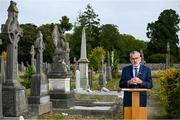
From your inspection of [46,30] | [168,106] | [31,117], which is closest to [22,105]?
[31,117]

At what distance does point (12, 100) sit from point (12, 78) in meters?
0.61

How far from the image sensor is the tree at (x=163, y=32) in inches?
3465

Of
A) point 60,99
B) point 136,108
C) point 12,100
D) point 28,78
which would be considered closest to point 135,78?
point 136,108

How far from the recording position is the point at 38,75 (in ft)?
50.9

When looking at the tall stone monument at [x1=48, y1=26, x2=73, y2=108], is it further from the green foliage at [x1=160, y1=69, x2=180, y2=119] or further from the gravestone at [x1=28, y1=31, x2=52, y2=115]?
the green foliage at [x1=160, y1=69, x2=180, y2=119]

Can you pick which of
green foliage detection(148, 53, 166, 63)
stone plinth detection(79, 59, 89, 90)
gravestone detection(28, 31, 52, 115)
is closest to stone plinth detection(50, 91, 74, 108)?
gravestone detection(28, 31, 52, 115)

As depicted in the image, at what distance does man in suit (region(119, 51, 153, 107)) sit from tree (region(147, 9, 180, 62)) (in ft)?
Result: 265

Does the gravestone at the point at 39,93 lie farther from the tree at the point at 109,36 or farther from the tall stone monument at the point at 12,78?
the tree at the point at 109,36

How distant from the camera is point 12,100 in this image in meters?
12.1

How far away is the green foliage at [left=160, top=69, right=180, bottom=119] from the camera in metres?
13.6

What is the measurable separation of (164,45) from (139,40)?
110ft

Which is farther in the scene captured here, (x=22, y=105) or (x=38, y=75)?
(x=38, y=75)

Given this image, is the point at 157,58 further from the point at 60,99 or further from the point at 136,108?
the point at 136,108

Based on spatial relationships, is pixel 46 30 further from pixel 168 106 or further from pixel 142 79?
pixel 142 79
